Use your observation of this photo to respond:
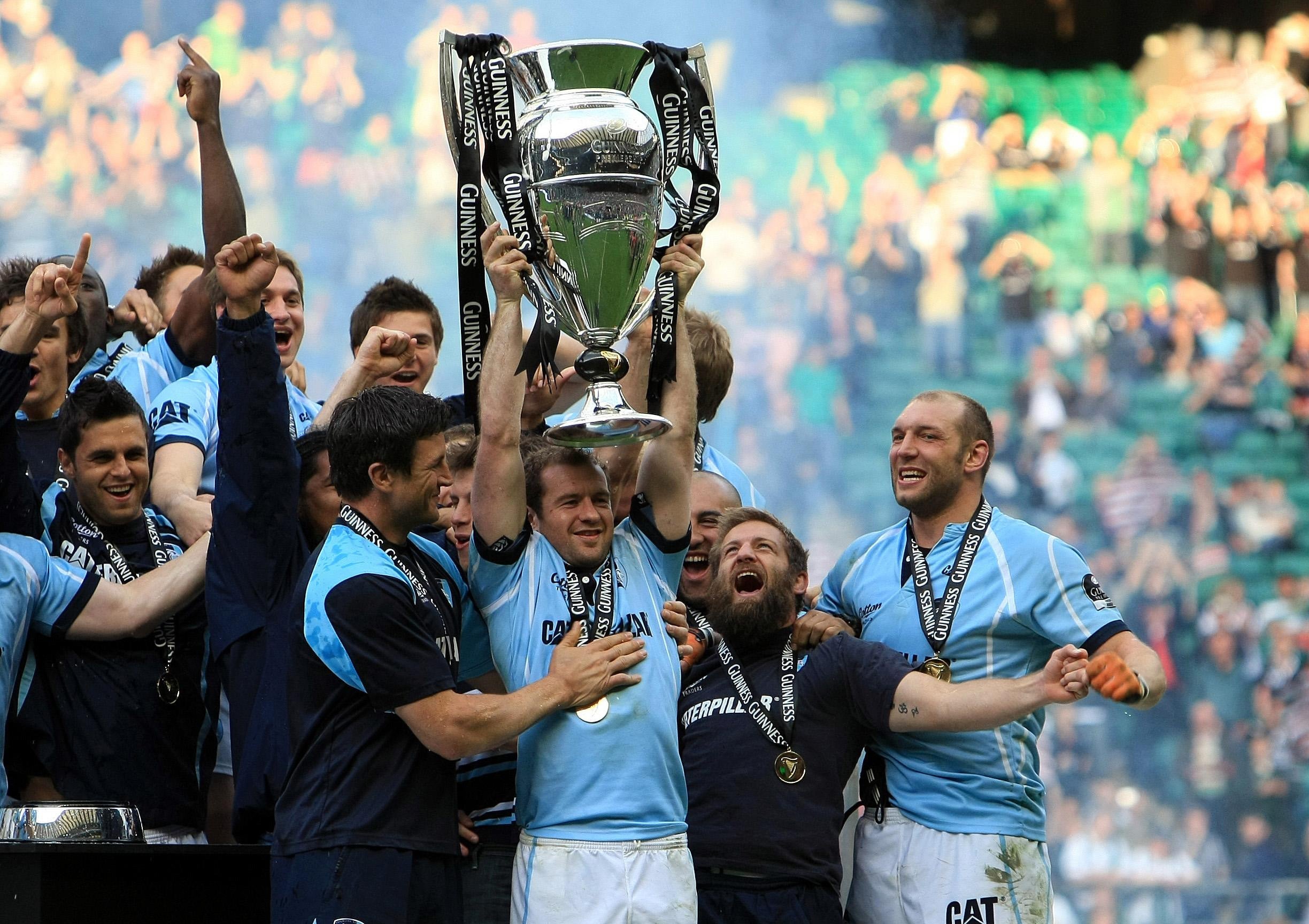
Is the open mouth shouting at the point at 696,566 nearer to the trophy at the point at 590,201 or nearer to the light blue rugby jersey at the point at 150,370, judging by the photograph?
the trophy at the point at 590,201

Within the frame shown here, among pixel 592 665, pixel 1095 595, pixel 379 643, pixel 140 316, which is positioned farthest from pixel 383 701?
pixel 140 316

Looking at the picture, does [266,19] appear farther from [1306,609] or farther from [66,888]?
[66,888]

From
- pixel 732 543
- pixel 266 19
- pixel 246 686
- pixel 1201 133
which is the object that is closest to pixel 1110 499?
pixel 1201 133

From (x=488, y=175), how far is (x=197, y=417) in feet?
3.97

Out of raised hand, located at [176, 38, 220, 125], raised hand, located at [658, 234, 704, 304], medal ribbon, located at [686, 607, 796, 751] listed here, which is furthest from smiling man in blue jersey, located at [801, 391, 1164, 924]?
raised hand, located at [176, 38, 220, 125]

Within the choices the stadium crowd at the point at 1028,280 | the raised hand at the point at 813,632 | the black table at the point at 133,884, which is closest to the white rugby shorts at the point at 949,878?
the raised hand at the point at 813,632

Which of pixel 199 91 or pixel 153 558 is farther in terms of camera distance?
pixel 199 91

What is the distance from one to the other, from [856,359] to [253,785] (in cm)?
855

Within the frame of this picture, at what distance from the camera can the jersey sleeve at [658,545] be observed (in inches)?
113

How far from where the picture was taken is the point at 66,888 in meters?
2.57

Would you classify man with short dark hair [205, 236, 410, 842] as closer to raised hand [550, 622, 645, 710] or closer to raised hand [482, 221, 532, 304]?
raised hand [482, 221, 532, 304]

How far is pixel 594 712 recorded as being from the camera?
260 centimetres

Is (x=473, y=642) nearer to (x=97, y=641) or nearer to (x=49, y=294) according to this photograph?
(x=97, y=641)

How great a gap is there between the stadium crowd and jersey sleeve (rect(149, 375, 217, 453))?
5.87m
